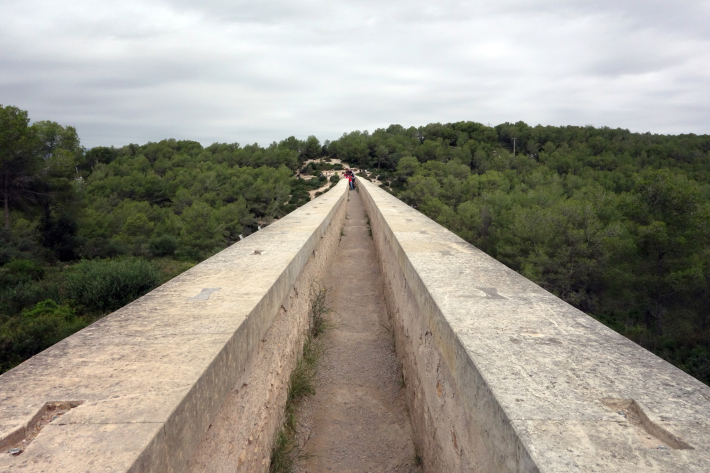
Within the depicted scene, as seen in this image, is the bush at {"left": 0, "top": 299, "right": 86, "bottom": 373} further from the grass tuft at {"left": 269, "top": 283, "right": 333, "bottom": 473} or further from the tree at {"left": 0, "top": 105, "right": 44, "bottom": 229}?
the tree at {"left": 0, "top": 105, "right": 44, "bottom": 229}

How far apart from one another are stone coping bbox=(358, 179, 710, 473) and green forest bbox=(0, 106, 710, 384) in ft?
40.6

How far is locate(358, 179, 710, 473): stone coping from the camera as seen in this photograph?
124 cm

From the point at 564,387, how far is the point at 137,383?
1.61 meters

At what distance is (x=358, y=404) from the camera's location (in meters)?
3.40

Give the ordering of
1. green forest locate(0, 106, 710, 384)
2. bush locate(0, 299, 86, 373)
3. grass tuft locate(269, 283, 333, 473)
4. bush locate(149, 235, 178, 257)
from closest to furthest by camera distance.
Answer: grass tuft locate(269, 283, 333, 473)
bush locate(0, 299, 86, 373)
green forest locate(0, 106, 710, 384)
bush locate(149, 235, 178, 257)

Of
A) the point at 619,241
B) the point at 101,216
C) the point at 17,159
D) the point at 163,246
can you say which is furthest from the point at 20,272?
the point at 619,241

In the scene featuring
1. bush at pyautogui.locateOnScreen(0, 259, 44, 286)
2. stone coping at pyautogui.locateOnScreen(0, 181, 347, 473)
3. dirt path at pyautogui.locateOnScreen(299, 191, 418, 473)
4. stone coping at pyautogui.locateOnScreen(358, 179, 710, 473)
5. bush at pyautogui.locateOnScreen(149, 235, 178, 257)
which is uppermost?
stone coping at pyautogui.locateOnScreen(358, 179, 710, 473)

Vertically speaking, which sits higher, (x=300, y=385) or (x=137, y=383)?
(x=137, y=383)

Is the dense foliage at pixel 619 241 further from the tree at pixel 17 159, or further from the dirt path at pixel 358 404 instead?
the tree at pixel 17 159

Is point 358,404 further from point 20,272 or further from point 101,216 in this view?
point 101,216

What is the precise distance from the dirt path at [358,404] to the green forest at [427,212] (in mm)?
10256

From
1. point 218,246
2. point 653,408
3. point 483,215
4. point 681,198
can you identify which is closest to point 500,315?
point 653,408

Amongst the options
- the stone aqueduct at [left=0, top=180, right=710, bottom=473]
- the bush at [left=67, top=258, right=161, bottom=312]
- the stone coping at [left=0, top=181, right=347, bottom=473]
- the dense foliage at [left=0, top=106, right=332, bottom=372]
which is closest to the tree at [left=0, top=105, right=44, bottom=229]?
the dense foliage at [left=0, top=106, right=332, bottom=372]

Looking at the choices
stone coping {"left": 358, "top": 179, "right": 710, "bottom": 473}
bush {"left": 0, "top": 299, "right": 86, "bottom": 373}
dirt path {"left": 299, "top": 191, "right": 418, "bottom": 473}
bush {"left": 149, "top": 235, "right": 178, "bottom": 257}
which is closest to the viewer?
stone coping {"left": 358, "top": 179, "right": 710, "bottom": 473}
